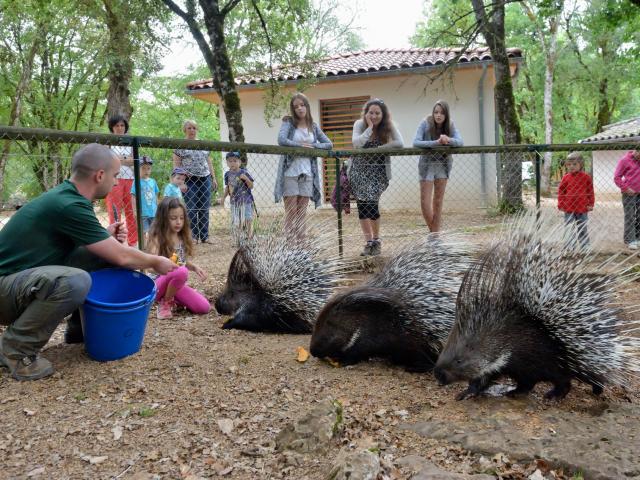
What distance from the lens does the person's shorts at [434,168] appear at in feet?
17.9

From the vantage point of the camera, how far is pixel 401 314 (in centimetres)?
308

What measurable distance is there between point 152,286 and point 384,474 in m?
1.76

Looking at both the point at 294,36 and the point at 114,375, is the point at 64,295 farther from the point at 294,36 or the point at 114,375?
the point at 294,36

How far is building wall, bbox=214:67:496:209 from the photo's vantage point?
1113 cm

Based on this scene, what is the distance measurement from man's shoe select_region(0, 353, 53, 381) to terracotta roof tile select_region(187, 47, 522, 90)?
8827mm

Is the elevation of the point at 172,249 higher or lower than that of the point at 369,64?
lower

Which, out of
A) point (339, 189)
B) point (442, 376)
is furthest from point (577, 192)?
point (442, 376)

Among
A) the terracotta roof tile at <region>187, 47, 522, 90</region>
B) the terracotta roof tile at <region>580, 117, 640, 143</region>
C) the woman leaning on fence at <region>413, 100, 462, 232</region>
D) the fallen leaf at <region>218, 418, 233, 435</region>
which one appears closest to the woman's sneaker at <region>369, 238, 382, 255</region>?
the woman leaning on fence at <region>413, 100, 462, 232</region>

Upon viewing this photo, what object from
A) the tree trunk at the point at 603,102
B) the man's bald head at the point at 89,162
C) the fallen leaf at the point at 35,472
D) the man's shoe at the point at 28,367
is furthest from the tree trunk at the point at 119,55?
the tree trunk at the point at 603,102

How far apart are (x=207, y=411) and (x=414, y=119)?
10804 mm

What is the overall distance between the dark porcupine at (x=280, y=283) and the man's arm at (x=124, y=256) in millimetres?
1104

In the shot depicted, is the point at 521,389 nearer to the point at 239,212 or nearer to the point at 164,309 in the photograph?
the point at 164,309

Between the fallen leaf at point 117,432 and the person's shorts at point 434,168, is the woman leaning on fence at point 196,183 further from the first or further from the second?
the fallen leaf at point 117,432

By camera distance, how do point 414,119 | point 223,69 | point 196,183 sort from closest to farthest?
point 196,183 < point 223,69 < point 414,119
